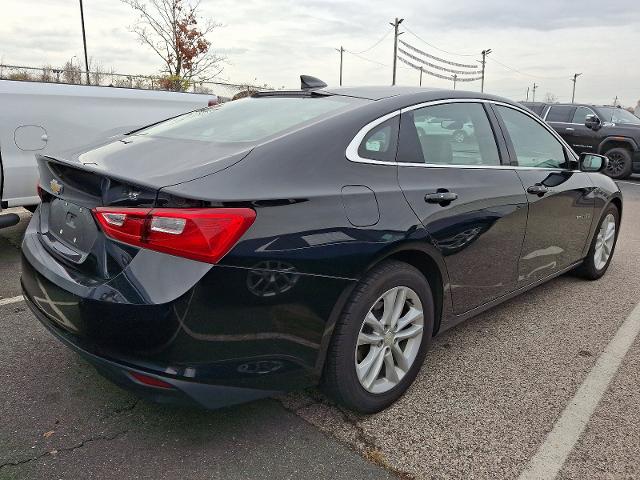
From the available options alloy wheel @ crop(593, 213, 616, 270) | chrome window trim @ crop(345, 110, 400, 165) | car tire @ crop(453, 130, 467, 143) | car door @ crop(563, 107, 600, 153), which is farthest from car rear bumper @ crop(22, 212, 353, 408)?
car door @ crop(563, 107, 600, 153)

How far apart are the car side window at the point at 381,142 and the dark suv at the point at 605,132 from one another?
38.8 feet

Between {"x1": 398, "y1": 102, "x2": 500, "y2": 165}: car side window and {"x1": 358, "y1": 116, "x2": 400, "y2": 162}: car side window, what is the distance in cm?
5

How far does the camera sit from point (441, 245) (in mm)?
2719

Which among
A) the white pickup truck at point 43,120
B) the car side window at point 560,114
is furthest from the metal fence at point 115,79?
the white pickup truck at point 43,120

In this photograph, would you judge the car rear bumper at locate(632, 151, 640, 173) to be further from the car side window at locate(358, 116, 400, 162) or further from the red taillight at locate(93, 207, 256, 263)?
the red taillight at locate(93, 207, 256, 263)

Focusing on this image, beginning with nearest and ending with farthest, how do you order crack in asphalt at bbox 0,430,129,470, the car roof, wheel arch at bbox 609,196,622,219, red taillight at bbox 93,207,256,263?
1. red taillight at bbox 93,207,256,263
2. crack in asphalt at bbox 0,430,129,470
3. the car roof
4. wheel arch at bbox 609,196,622,219

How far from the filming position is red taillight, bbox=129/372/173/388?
199 centimetres

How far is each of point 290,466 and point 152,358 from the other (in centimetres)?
73

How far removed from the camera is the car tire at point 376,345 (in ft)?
7.65

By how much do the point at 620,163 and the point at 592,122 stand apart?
3.82ft

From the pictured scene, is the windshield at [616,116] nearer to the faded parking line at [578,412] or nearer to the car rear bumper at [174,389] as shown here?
the faded parking line at [578,412]

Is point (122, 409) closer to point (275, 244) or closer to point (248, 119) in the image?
point (275, 244)

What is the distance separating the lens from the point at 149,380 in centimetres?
200

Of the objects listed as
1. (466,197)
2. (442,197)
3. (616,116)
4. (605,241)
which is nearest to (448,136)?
(466,197)
